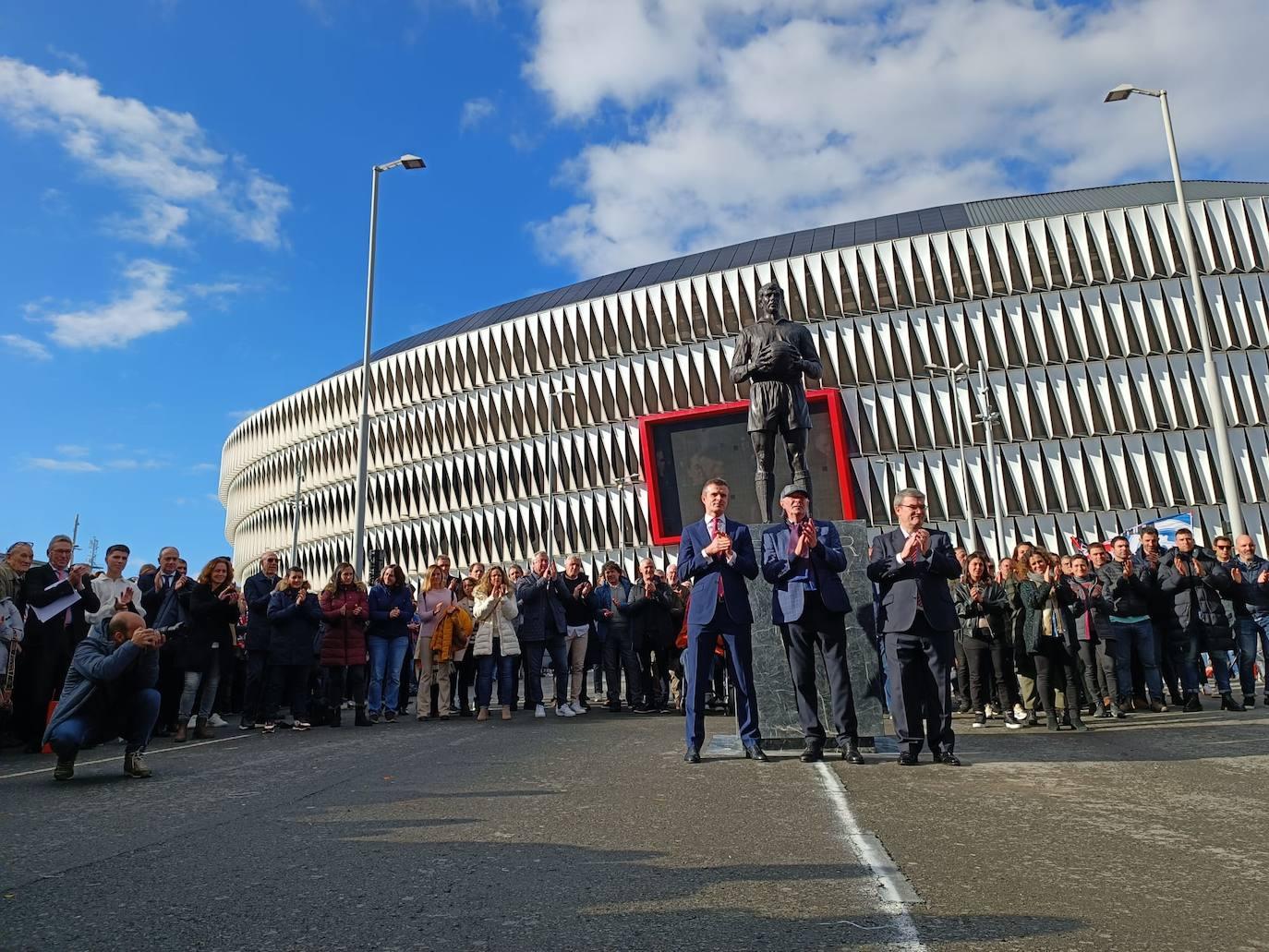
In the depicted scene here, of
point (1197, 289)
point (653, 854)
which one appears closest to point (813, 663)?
point (653, 854)

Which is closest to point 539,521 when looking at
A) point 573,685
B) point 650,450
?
point 650,450

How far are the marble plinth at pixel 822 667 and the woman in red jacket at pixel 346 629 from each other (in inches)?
228

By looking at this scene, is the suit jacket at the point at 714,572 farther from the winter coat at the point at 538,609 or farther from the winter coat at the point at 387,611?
the winter coat at the point at 387,611

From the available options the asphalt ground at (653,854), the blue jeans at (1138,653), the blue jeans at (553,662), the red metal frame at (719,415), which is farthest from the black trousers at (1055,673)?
the red metal frame at (719,415)

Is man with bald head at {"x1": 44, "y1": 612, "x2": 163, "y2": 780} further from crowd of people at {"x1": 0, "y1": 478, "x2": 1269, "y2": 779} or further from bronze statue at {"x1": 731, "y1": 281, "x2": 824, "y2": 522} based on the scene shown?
bronze statue at {"x1": 731, "y1": 281, "x2": 824, "y2": 522}

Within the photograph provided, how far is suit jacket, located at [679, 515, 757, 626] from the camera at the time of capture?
24.7 feet

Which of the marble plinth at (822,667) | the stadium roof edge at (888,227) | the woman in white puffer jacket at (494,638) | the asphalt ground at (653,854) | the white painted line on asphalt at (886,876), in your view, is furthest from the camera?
the stadium roof edge at (888,227)

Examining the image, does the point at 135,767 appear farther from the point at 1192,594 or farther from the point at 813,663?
the point at 1192,594

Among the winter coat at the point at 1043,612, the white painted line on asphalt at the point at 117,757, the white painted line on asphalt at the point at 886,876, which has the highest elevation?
the winter coat at the point at 1043,612

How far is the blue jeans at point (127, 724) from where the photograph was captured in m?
7.54

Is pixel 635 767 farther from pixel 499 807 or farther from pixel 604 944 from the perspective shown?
pixel 604 944

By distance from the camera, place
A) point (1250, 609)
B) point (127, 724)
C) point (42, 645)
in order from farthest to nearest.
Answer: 1. point (1250, 609)
2. point (42, 645)
3. point (127, 724)

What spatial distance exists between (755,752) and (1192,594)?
24.0ft

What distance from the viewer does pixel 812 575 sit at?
7379 millimetres
